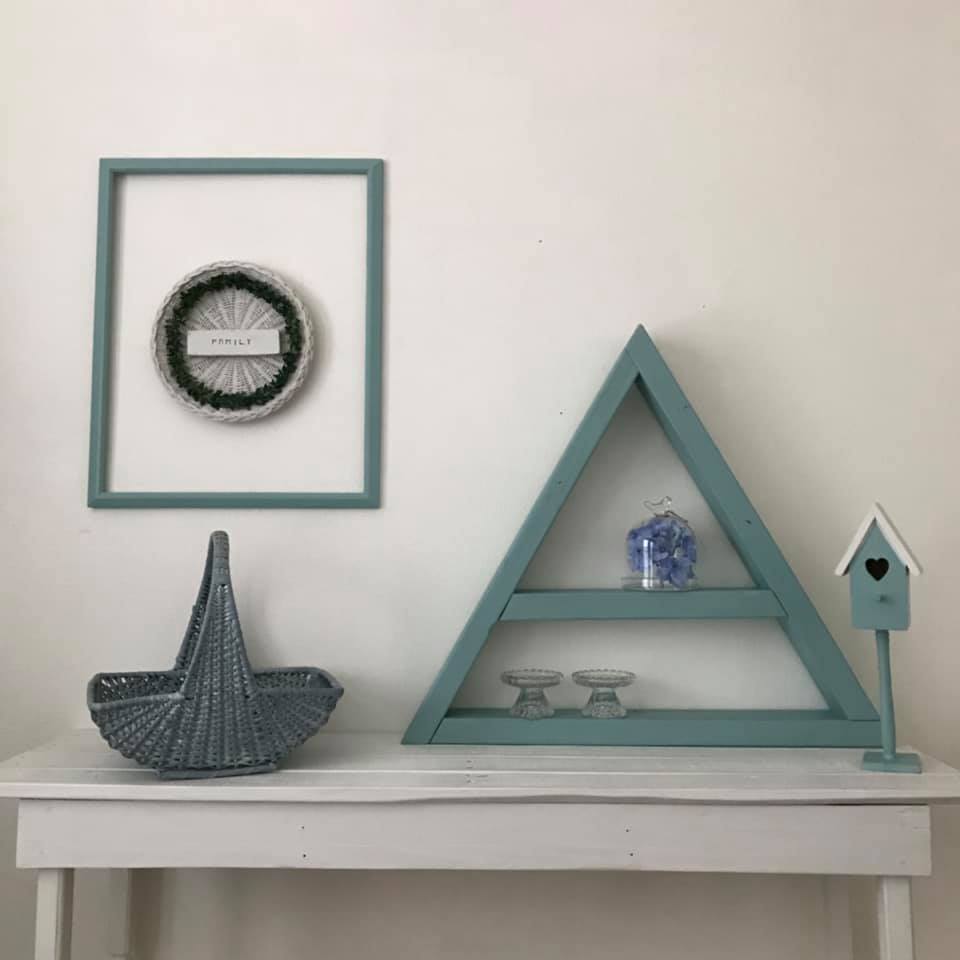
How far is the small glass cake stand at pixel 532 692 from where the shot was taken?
1470 millimetres

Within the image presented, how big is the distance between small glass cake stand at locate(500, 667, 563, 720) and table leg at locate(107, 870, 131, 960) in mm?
684

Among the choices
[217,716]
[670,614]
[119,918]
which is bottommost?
[119,918]

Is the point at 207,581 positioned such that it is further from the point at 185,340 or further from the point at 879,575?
the point at 879,575

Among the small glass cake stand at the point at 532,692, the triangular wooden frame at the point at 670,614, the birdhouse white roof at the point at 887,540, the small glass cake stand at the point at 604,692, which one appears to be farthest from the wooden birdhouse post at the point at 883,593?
the small glass cake stand at the point at 532,692

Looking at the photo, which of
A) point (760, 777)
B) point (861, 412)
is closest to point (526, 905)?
point (760, 777)

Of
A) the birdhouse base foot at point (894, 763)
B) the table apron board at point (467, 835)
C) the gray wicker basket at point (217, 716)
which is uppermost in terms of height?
the gray wicker basket at point (217, 716)

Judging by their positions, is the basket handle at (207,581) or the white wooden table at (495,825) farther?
the basket handle at (207,581)

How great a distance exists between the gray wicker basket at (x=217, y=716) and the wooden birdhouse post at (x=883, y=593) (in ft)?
2.42

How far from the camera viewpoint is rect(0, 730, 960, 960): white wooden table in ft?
4.02

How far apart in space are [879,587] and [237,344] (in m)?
1.07

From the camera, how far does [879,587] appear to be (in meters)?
1.32

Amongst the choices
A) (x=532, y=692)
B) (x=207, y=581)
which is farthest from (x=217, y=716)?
(x=532, y=692)

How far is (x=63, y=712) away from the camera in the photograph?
160cm

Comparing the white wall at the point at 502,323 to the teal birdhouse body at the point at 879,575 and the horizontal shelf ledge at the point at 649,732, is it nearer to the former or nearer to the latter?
→ the horizontal shelf ledge at the point at 649,732
